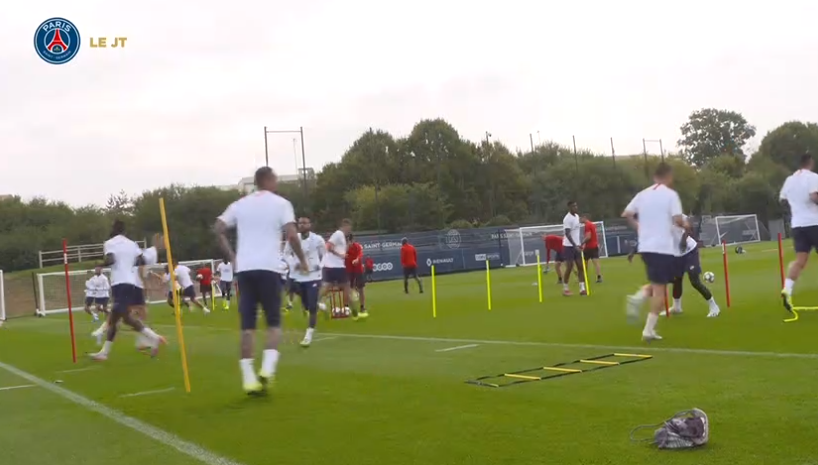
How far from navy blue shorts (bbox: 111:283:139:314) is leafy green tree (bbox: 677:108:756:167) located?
12343cm

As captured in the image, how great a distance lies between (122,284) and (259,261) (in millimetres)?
5659

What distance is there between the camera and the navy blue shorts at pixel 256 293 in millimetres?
7730

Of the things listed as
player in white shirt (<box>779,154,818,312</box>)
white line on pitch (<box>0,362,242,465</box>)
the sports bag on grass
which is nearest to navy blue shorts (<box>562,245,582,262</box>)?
player in white shirt (<box>779,154,818,312</box>)

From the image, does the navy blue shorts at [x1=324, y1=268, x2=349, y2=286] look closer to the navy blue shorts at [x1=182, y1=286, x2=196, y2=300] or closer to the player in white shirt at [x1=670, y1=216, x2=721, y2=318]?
the player in white shirt at [x1=670, y1=216, x2=721, y2=318]

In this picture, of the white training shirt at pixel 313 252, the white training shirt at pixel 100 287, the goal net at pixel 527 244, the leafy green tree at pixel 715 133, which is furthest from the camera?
the leafy green tree at pixel 715 133

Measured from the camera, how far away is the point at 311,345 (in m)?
13.0

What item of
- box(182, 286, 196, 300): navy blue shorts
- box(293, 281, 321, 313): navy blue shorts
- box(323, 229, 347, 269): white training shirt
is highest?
box(323, 229, 347, 269): white training shirt

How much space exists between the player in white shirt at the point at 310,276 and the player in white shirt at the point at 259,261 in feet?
15.7

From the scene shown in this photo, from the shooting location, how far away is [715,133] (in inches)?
5034

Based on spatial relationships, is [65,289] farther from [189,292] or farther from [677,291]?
[677,291]

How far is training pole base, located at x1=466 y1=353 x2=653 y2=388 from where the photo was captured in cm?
779

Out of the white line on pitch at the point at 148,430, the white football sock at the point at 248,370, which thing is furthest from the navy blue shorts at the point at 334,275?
the white football sock at the point at 248,370

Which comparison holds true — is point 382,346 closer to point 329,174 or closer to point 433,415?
point 433,415

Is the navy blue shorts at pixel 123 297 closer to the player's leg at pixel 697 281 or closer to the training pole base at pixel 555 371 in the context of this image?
the training pole base at pixel 555 371
